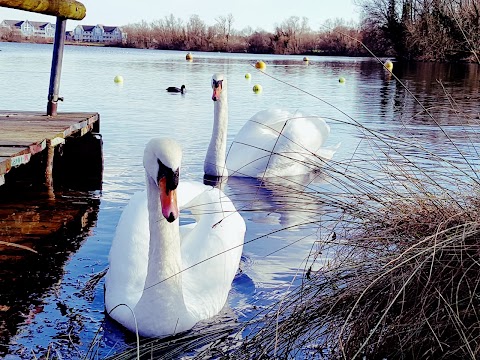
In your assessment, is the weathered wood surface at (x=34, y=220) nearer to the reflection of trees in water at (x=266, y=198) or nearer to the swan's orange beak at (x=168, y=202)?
the reflection of trees in water at (x=266, y=198)

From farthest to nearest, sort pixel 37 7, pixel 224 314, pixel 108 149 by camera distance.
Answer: pixel 108 149
pixel 37 7
pixel 224 314

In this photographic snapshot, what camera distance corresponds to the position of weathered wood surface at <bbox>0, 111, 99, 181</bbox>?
19.0 feet

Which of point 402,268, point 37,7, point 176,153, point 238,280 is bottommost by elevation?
point 238,280

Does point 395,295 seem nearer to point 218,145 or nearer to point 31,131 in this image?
point 31,131

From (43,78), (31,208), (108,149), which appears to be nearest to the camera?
(31,208)

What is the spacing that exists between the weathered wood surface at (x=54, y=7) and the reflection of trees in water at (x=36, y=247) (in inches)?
66.5

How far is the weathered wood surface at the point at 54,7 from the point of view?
17.4 feet

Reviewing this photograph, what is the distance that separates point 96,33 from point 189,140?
136 metres

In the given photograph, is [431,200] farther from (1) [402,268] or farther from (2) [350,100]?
(2) [350,100]

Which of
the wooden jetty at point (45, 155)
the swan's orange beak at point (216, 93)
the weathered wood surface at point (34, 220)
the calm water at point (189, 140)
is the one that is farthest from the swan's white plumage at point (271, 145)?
the weathered wood surface at point (34, 220)

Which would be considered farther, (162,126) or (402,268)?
(162,126)

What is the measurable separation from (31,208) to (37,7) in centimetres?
180

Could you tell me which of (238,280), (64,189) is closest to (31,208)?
(64,189)

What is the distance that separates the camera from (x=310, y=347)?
3.46 metres
